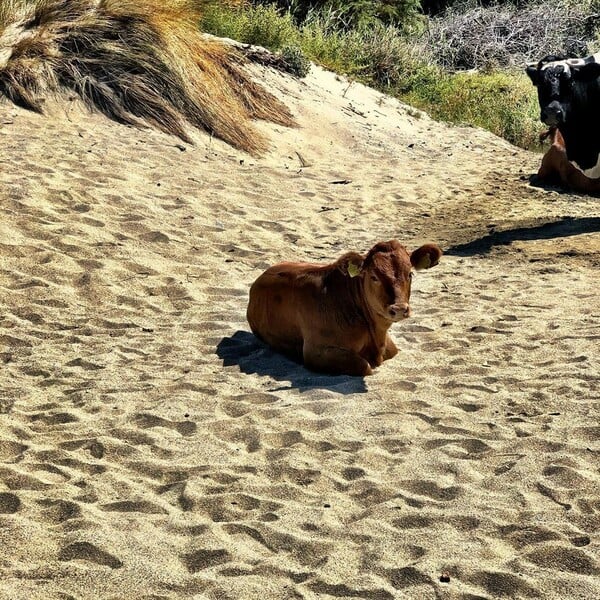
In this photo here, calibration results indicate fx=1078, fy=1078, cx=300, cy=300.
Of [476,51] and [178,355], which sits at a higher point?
[476,51]

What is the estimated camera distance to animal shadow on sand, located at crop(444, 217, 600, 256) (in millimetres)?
9844

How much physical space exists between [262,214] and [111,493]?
18.9 ft

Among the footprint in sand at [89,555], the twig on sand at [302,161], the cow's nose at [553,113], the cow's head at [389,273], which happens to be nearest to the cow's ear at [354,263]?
the cow's head at [389,273]

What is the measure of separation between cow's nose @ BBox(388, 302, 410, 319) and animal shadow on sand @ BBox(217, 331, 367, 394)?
1.63ft

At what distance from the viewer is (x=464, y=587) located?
4176 millimetres

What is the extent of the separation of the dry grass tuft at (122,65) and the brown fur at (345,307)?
550 centimetres

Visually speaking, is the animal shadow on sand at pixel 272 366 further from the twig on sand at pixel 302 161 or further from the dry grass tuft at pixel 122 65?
the twig on sand at pixel 302 161

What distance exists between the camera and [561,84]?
1010 cm

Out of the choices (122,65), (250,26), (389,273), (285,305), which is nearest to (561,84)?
(285,305)

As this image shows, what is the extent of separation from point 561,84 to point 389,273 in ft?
15.1

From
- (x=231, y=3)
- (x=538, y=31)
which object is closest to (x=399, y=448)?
(x=231, y=3)

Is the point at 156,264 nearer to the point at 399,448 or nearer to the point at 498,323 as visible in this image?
the point at 498,323

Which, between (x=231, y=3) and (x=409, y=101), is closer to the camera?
(x=231, y=3)

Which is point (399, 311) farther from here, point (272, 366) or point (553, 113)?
point (553, 113)
